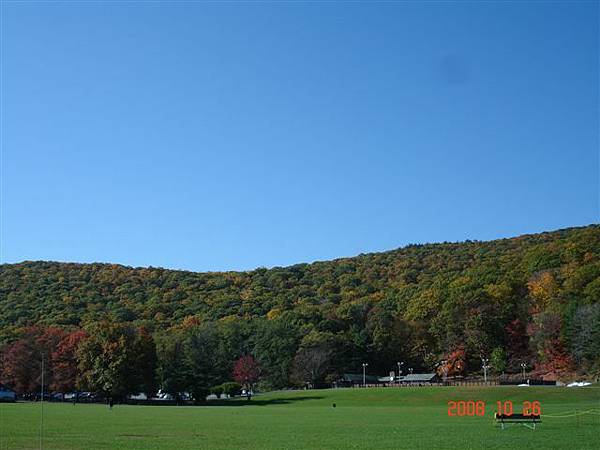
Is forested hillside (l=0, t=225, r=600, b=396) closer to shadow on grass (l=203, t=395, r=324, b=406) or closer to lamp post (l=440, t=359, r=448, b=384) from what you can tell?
lamp post (l=440, t=359, r=448, b=384)

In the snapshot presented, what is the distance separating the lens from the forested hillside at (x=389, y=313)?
343ft

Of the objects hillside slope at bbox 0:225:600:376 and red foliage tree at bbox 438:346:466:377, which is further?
red foliage tree at bbox 438:346:466:377

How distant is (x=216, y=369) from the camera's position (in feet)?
349

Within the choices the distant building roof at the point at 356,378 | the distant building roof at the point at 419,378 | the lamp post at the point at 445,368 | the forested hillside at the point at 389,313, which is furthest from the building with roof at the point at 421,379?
the distant building roof at the point at 356,378

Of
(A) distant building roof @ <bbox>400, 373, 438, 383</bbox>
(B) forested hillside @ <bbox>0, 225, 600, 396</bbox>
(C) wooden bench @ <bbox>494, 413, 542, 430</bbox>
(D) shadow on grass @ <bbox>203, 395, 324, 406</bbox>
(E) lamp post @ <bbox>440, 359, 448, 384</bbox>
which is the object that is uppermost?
(B) forested hillside @ <bbox>0, 225, 600, 396</bbox>

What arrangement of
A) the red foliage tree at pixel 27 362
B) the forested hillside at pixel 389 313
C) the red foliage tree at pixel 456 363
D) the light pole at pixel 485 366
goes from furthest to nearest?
the red foliage tree at pixel 456 363, the forested hillside at pixel 389 313, the red foliage tree at pixel 27 362, the light pole at pixel 485 366

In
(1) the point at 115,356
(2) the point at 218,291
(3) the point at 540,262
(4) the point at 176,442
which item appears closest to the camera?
(4) the point at 176,442

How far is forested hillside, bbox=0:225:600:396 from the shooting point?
343 feet

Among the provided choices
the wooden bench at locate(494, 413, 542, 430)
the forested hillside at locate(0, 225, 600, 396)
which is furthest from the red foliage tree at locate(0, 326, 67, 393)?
the wooden bench at locate(494, 413, 542, 430)

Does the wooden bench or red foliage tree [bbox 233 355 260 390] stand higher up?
red foliage tree [bbox 233 355 260 390]

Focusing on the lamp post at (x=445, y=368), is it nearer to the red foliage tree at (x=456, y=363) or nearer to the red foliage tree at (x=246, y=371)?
the red foliage tree at (x=456, y=363)

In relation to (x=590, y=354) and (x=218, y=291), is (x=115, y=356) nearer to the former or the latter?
(x=590, y=354)

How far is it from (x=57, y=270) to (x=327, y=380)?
3312 inches

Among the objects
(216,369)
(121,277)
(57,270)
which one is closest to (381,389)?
(216,369)
